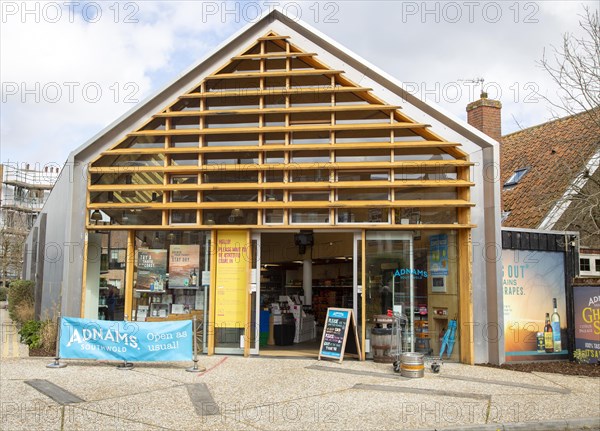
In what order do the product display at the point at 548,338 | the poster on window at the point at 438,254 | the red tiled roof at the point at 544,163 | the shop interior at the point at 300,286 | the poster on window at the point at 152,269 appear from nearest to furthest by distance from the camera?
the poster on window at the point at 438,254
the product display at the point at 548,338
the poster on window at the point at 152,269
the shop interior at the point at 300,286
the red tiled roof at the point at 544,163

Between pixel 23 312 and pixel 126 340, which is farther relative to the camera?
pixel 23 312

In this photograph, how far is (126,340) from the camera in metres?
11.2

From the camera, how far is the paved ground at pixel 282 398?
24.8 feet

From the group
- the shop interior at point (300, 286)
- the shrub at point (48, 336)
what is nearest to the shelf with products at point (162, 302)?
the shrub at point (48, 336)

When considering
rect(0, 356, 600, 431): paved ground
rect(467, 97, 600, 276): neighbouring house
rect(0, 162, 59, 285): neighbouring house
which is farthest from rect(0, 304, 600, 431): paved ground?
rect(0, 162, 59, 285): neighbouring house

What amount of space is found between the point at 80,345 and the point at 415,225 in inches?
283

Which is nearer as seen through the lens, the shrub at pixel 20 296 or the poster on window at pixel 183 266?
the poster on window at pixel 183 266

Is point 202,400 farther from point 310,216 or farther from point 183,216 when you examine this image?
point 183,216

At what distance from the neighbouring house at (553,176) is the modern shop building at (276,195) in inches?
127

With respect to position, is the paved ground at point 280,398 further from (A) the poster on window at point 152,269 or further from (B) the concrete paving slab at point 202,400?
(A) the poster on window at point 152,269

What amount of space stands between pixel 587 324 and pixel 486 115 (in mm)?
6971

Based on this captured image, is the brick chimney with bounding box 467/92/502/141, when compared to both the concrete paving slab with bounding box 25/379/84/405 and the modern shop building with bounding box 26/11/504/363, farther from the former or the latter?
the concrete paving slab with bounding box 25/379/84/405

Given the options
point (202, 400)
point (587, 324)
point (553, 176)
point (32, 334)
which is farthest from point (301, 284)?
point (202, 400)

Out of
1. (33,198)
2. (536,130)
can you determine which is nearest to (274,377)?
(536,130)
